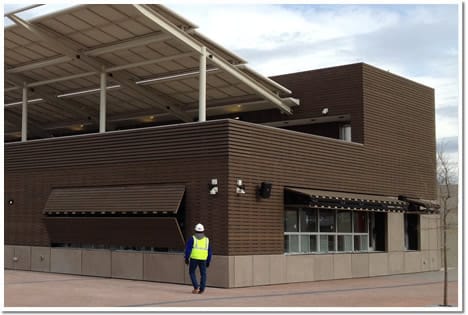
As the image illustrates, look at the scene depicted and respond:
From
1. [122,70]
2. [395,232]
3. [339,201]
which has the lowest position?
[395,232]

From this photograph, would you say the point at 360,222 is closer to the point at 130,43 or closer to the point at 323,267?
the point at 323,267

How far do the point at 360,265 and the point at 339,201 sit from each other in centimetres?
295

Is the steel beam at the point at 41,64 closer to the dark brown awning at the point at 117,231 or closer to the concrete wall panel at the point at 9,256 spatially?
the dark brown awning at the point at 117,231

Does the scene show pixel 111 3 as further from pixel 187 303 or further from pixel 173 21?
pixel 187 303

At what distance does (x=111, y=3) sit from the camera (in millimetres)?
21016

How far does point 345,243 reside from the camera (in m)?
24.5

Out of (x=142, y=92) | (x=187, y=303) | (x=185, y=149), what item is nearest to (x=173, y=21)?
(x=185, y=149)

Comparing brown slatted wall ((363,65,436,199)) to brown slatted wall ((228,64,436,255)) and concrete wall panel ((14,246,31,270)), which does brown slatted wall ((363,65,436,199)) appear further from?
concrete wall panel ((14,246,31,270))

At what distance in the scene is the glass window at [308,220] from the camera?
74.9ft

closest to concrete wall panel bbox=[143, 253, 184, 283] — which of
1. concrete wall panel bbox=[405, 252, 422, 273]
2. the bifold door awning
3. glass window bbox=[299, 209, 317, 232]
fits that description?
the bifold door awning

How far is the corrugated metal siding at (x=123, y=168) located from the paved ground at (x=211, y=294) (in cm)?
221

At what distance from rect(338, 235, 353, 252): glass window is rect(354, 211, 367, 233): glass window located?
0.51m

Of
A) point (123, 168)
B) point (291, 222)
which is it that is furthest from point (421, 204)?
point (123, 168)

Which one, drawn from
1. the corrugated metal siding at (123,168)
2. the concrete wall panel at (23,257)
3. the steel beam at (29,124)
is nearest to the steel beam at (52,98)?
the corrugated metal siding at (123,168)
